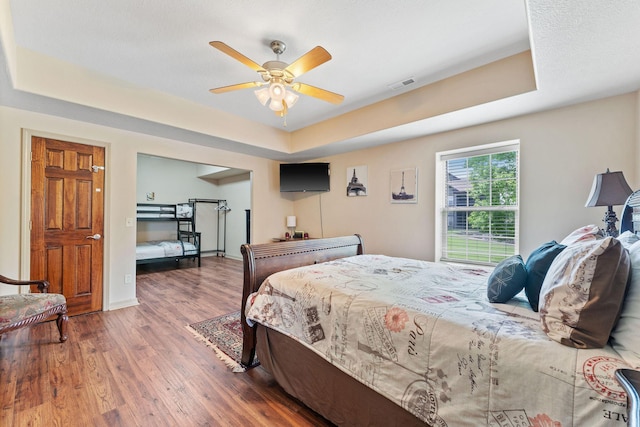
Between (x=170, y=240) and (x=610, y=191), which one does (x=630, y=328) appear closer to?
(x=610, y=191)

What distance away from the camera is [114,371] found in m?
2.09

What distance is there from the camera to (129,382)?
76.9 inches

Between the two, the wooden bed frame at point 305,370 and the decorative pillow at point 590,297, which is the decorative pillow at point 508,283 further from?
the wooden bed frame at point 305,370

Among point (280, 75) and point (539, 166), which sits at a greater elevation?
point (280, 75)

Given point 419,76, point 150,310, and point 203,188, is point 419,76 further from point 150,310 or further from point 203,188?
point 203,188

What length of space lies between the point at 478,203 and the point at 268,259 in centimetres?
282

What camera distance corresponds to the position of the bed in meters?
0.89

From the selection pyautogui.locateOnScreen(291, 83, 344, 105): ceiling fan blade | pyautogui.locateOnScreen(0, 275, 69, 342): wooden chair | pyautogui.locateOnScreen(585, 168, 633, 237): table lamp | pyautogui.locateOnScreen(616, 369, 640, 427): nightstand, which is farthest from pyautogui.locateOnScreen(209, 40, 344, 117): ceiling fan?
pyautogui.locateOnScreen(0, 275, 69, 342): wooden chair

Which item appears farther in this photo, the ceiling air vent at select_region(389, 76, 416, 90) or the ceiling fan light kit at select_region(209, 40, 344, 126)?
the ceiling air vent at select_region(389, 76, 416, 90)

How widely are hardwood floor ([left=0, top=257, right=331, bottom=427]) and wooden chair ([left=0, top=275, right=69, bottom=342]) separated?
274 millimetres

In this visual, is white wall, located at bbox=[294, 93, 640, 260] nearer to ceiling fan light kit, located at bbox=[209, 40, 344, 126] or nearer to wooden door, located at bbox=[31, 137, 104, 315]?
ceiling fan light kit, located at bbox=[209, 40, 344, 126]

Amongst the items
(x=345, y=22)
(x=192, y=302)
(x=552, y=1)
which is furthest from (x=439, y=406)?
(x=192, y=302)

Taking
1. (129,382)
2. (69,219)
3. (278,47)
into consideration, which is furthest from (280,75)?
(69,219)

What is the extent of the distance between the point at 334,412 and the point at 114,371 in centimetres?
179
